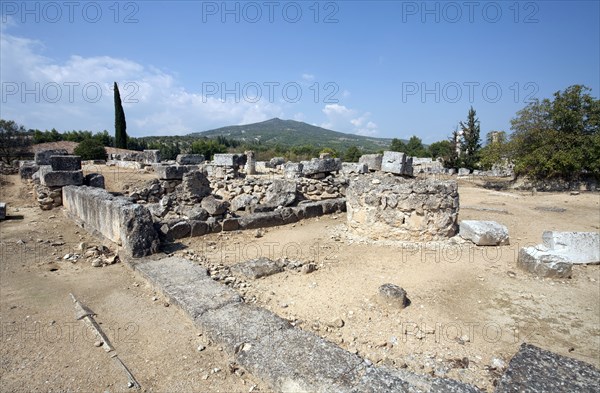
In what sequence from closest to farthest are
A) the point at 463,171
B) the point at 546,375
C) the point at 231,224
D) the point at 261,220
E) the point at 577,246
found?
the point at 546,375, the point at 577,246, the point at 231,224, the point at 261,220, the point at 463,171

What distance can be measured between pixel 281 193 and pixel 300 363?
24.7ft

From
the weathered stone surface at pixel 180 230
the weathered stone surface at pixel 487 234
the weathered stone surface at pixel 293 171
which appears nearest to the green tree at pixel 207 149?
the weathered stone surface at pixel 293 171

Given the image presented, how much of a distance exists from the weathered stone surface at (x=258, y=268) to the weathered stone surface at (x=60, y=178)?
734cm

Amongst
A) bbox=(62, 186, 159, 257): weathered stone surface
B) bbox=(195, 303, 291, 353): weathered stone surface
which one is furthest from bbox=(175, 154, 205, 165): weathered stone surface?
bbox=(195, 303, 291, 353): weathered stone surface

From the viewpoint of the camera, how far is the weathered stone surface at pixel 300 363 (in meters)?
2.65

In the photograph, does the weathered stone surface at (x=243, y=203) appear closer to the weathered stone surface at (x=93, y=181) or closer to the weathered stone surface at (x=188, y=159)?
the weathered stone surface at (x=93, y=181)

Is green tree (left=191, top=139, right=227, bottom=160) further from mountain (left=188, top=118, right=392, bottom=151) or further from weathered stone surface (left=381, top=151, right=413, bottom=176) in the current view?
mountain (left=188, top=118, right=392, bottom=151)

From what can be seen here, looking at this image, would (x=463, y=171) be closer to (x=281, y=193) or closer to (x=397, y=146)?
(x=397, y=146)

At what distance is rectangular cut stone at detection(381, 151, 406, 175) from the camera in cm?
1034

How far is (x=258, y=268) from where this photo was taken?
5.41m

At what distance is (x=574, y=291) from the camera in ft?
16.3

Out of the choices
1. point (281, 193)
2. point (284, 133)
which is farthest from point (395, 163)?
point (284, 133)

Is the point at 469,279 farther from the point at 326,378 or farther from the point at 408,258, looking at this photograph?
the point at 326,378

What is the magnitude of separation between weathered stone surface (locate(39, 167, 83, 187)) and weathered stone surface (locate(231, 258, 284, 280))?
7.34m
